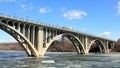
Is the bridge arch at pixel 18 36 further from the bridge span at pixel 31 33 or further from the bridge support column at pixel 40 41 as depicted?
the bridge support column at pixel 40 41

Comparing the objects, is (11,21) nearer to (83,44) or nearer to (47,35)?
(47,35)

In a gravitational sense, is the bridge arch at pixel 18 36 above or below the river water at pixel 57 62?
above

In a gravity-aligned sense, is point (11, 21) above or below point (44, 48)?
above

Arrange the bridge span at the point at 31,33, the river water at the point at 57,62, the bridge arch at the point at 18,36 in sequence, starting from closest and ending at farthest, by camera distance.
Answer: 1. the river water at the point at 57,62
2. the bridge arch at the point at 18,36
3. the bridge span at the point at 31,33

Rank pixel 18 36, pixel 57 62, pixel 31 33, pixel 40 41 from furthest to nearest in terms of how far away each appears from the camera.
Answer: pixel 40 41 < pixel 31 33 < pixel 18 36 < pixel 57 62

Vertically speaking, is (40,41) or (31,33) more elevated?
(31,33)

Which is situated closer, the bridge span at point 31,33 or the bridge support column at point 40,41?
the bridge span at point 31,33

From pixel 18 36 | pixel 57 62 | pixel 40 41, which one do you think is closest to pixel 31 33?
pixel 40 41

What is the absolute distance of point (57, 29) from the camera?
291ft

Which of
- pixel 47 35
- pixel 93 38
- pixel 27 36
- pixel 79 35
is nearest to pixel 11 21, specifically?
pixel 27 36

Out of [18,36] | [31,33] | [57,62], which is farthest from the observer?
[31,33]

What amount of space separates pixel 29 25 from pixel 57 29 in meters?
17.4

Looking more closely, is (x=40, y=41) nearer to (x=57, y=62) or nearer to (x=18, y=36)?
→ (x=18, y=36)

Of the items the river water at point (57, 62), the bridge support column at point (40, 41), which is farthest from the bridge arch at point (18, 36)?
the river water at point (57, 62)
